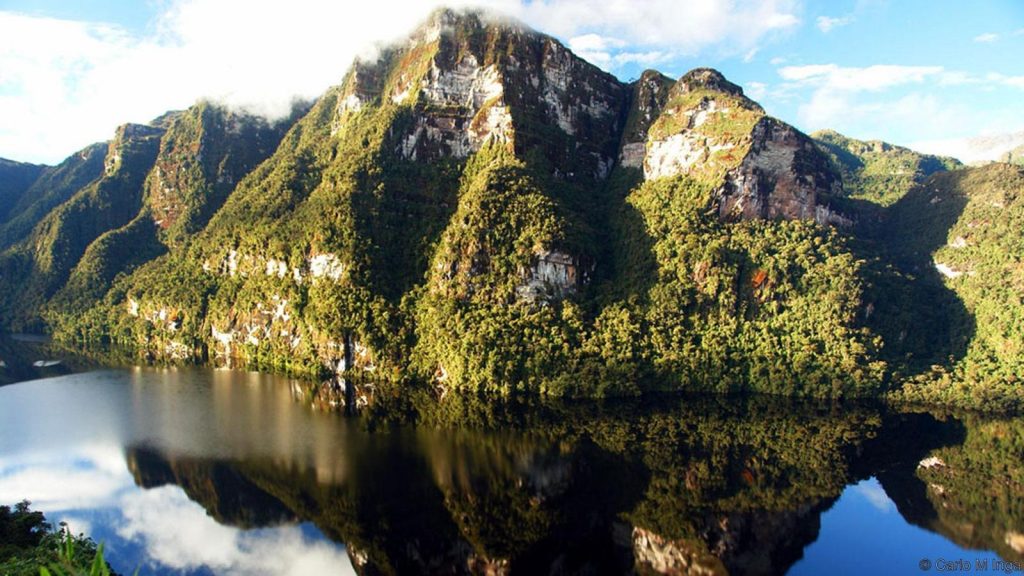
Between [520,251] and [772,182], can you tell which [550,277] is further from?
[772,182]

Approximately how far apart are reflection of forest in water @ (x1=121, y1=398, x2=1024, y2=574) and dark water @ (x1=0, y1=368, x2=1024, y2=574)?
174 millimetres

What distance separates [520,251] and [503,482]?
39.4 m

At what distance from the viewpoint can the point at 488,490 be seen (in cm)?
4431

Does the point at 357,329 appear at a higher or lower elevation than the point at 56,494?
higher

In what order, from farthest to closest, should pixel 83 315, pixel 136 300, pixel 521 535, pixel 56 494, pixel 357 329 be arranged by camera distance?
pixel 83 315, pixel 136 300, pixel 357 329, pixel 56 494, pixel 521 535

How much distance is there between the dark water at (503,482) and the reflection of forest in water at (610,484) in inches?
6.8

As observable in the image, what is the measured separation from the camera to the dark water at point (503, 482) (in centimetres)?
→ 3631

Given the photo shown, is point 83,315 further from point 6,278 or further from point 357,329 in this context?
point 357,329

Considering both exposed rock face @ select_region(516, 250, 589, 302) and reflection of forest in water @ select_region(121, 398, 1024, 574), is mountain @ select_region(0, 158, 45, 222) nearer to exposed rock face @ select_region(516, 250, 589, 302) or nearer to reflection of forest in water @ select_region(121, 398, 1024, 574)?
exposed rock face @ select_region(516, 250, 589, 302)

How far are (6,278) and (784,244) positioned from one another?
16051 centimetres

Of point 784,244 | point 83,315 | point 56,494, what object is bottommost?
point 56,494

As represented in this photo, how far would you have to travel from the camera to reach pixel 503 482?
4597 centimetres

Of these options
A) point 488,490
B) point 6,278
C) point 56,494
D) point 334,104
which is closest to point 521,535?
point 488,490

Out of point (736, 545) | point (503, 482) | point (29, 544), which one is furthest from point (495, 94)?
point (29, 544)
